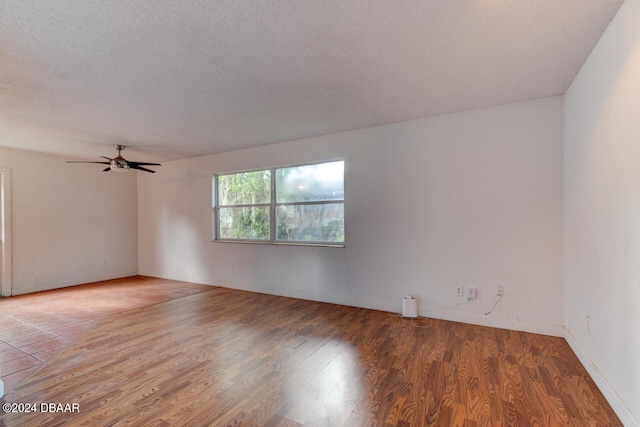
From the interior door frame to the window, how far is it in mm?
3163

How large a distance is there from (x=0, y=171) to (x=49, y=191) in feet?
2.19

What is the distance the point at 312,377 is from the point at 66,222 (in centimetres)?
572

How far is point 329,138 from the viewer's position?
4.14m

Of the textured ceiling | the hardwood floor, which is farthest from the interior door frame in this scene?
the hardwood floor

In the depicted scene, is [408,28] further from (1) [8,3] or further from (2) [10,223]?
(2) [10,223]

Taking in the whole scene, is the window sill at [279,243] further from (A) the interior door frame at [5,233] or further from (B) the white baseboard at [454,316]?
(A) the interior door frame at [5,233]

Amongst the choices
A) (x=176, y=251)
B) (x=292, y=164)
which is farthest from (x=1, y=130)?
(x=292, y=164)

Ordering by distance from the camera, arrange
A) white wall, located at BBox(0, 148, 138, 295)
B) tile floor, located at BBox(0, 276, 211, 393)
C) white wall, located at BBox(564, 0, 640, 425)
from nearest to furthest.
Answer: white wall, located at BBox(564, 0, 640, 425)
tile floor, located at BBox(0, 276, 211, 393)
white wall, located at BBox(0, 148, 138, 295)

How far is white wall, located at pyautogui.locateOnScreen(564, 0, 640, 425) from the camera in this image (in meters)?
1.60

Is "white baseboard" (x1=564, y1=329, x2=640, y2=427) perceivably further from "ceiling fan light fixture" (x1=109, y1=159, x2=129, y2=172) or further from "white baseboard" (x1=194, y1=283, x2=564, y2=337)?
"ceiling fan light fixture" (x1=109, y1=159, x2=129, y2=172)

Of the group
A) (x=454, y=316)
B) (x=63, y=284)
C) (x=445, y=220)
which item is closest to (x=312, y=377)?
(x=454, y=316)

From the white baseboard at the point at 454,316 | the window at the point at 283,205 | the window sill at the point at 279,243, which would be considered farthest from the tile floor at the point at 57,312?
the white baseboard at the point at 454,316

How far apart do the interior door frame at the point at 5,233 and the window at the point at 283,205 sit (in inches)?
125

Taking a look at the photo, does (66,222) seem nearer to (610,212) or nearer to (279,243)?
(279,243)
